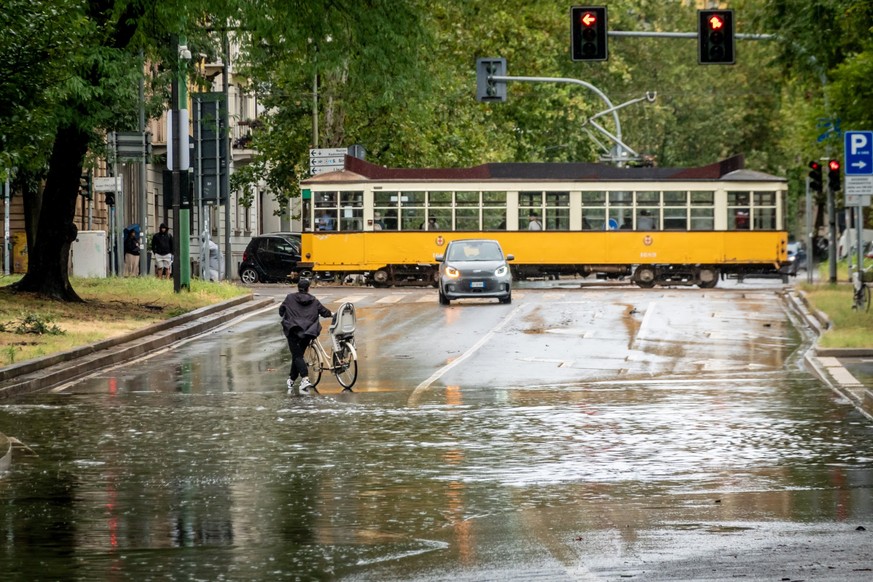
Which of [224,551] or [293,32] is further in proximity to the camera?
[293,32]

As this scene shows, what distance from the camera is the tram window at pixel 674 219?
159 ft

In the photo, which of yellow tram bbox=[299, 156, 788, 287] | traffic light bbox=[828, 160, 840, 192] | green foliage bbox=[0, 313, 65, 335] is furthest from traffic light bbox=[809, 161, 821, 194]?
green foliage bbox=[0, 313, 65, 335]

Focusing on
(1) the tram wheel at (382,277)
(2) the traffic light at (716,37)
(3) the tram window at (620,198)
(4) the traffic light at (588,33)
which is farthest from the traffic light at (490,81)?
(4) the traffic light at (588,33)

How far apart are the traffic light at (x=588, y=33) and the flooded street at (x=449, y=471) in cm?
669

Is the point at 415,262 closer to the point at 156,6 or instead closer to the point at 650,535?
the point at 156,6

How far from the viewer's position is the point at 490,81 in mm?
40812

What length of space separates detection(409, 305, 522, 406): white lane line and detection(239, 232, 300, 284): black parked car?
2047cm

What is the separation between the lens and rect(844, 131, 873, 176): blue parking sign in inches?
1077

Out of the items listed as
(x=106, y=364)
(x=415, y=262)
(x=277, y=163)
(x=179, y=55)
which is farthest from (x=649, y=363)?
(x=277, y=163)

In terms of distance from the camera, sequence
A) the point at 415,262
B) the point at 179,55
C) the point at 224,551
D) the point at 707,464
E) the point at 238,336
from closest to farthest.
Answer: the point at 224,551, the point at 707,464, the point at 238,336, the point at 179,55, the point at 415,262

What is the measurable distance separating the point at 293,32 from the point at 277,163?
108ft

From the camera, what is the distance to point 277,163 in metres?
63.5

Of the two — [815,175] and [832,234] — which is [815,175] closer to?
[815,175]

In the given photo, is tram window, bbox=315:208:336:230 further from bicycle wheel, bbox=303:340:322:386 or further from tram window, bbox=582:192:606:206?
bicycle wheel, bbox=303:340:322:386
